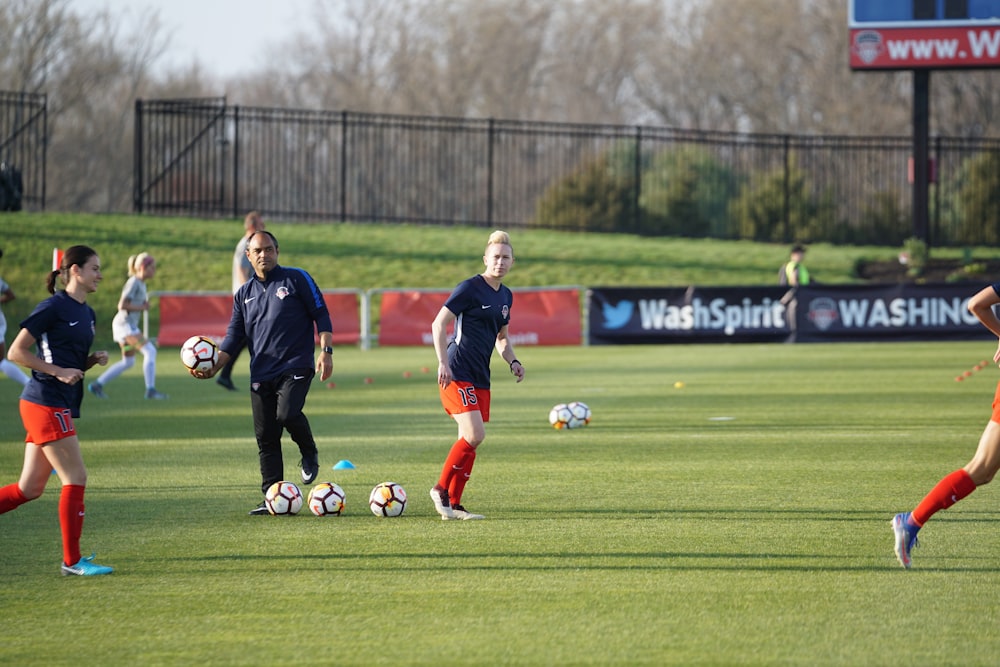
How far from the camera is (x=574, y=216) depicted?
41375mm

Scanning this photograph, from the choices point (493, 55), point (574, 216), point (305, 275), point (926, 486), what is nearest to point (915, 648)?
point (926, 486)

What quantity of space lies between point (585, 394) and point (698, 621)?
40.5 feet

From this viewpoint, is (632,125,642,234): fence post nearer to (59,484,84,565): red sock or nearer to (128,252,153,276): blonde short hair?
(128,252,153,276): blonde short hair

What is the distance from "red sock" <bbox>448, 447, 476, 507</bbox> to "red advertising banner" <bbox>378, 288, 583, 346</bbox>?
19.2 m

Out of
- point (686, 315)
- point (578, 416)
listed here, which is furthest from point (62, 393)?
point (686, 315)

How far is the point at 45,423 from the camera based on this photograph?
25.0 ft

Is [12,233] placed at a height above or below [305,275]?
above

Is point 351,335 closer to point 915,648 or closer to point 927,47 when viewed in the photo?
point 927,47

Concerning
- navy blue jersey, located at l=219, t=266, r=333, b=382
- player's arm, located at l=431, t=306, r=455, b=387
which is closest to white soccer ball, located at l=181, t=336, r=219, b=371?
navy blue jersey, located at l=219, t=266, r=333, b=382

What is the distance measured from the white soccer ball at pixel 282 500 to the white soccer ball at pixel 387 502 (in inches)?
23.5

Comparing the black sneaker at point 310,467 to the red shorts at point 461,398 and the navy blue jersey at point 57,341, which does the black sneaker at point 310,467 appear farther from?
the navy blue jersey at point 57,341

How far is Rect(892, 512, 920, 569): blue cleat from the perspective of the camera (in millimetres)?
7574

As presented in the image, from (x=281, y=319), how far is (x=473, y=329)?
146 centimetres

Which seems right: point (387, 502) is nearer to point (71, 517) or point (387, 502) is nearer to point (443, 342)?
point (443, 342)
